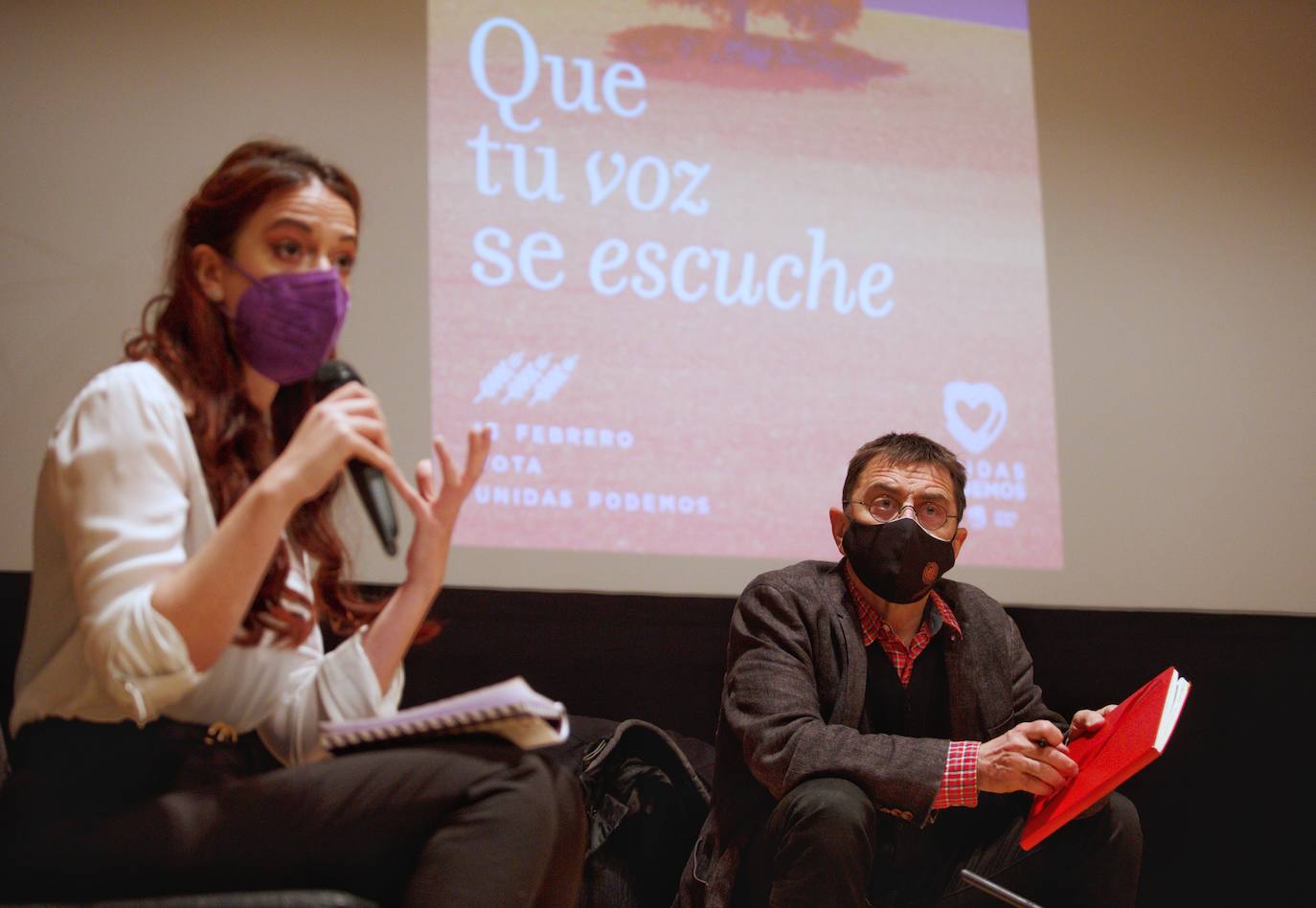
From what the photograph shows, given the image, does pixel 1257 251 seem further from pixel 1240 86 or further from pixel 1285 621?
pixel 1285 621

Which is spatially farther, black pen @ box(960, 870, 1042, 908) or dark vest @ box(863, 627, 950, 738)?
dark vest @ box(863, 627, 950, 738)

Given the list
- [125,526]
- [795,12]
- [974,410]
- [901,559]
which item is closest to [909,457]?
[901,559]

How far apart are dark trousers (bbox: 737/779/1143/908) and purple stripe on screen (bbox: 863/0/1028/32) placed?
2.17 metres

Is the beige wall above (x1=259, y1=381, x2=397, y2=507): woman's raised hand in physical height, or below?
above

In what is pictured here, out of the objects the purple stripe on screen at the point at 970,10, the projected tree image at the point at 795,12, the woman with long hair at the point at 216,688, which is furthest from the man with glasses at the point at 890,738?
the purple stripe on screen at the point at 970,10

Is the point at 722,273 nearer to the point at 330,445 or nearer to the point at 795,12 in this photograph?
the point at 795,12

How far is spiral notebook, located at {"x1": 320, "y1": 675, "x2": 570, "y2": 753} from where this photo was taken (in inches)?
50.6

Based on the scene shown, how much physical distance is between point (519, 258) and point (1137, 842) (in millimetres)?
1806

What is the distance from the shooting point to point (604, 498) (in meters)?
3.03

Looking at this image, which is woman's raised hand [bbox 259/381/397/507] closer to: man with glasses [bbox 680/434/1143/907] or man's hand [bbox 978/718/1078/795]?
man with glasses [bbox 680/434/1143/907]

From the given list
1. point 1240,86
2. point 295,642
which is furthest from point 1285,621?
point 295,642

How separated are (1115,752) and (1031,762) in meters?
0.13

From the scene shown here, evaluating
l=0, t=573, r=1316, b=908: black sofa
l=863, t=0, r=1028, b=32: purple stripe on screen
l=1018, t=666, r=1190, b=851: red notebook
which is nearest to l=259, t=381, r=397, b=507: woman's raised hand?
l=1018, t=666, r=1190, b=851: red notebook

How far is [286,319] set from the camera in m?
1.50
